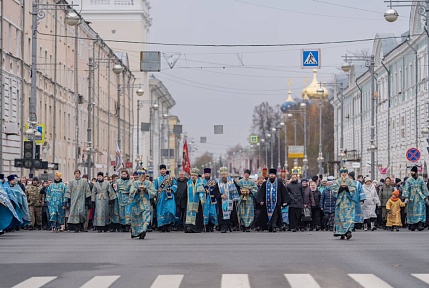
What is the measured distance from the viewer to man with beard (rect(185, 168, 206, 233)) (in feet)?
99.7

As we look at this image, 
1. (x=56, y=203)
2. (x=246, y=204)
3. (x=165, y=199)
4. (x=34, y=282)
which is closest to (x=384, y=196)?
(x=246, y=204)

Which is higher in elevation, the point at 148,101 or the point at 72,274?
the point at 148,101

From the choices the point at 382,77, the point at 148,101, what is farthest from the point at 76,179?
the point at 148,101

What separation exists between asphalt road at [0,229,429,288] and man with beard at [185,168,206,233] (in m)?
3.74

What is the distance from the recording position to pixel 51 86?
5962cm

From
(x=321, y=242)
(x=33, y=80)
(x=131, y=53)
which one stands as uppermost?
(x=131, y=53)

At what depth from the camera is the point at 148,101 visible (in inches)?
4680

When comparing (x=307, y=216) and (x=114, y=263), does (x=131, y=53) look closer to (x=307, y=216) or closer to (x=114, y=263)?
(x=307, y=216)

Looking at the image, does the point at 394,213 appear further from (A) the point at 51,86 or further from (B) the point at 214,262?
(A) the point at 51,86

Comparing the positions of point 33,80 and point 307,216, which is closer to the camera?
point 307,216

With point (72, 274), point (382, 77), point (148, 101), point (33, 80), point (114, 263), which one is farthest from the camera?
point (148, 101)

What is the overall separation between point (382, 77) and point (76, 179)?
4869 centimetres

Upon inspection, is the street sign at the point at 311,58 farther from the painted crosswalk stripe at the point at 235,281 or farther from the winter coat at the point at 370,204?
the painted crosswalk stripe at the point at 235,281

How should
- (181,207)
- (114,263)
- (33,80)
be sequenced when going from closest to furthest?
1. (114,263)
2. (181,207)
3. (33,80)
